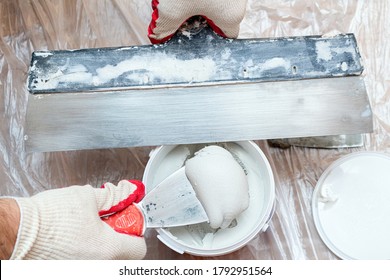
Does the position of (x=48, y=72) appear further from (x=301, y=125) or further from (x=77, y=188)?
(x=301, y=125)

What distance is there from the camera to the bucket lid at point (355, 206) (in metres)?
0.95

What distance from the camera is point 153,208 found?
85cm

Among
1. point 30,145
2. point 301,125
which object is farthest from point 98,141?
point 301,125

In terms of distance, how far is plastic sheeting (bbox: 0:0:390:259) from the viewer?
1.00 metres

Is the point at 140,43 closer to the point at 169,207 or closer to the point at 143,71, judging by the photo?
the point at 143,71

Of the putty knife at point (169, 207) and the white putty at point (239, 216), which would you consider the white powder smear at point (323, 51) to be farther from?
the putty knife at point (169, 207)

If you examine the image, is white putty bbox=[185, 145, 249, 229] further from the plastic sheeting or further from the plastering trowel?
the plastic sheeting

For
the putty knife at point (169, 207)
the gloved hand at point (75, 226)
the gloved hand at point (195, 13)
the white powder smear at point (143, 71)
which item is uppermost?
the gloved hand at point (195, 13)

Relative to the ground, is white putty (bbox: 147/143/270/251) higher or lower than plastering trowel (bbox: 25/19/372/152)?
lower

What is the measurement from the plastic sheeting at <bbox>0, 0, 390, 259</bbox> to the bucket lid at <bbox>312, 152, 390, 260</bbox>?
3cm

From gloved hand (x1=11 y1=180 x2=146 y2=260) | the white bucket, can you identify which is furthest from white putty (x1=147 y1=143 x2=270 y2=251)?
gloved hand (x1=11 y1=180 x2=146 y2=260)

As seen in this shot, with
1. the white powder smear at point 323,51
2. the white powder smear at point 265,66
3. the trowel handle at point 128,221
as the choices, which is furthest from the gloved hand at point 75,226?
the white powder smear at point 323,51

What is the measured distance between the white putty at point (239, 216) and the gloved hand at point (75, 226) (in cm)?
10

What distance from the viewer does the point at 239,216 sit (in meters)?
0.93
